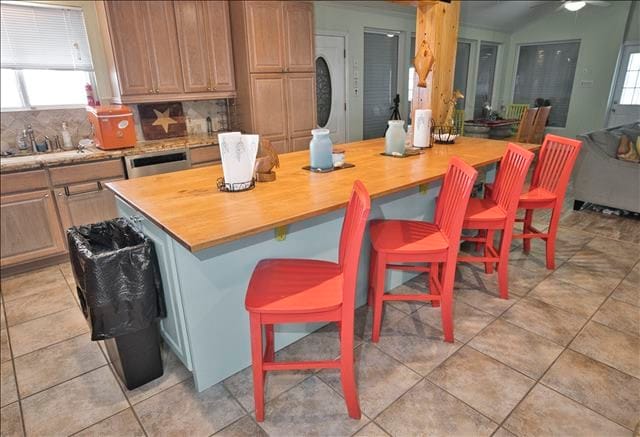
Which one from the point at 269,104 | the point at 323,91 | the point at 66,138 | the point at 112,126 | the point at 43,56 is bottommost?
the point at 66,138

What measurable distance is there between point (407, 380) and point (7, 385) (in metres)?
1.99

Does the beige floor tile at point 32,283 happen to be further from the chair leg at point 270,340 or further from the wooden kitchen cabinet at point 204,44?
the wooden kitchen cabinet at point 204,44

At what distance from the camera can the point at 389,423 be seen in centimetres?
161

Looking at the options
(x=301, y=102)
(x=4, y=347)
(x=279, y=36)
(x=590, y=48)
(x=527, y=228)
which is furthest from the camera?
(x=590, y=48)

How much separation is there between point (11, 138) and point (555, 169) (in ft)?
14.3

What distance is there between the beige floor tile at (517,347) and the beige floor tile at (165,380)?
1542mm

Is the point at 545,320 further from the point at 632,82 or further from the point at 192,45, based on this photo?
the point at 632,82

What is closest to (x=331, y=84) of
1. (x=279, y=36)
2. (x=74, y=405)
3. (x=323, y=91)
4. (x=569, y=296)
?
(x=323, y=91)

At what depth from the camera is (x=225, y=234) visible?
4.53 ft

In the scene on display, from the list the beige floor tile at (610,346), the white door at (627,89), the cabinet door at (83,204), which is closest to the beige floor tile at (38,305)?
the cabinet door at (83,204)

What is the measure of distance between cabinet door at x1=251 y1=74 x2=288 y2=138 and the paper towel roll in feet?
5.58

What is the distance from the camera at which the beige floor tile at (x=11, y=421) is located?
1.64 m

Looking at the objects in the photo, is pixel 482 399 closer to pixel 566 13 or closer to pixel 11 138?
pixel 11 138

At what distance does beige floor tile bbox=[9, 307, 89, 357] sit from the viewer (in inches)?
87.6
